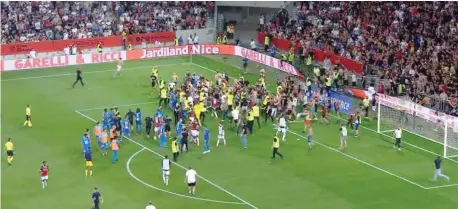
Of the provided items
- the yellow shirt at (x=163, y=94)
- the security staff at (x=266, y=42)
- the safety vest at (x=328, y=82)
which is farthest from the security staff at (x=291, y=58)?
the yellow shirt at (x=163, y=94)

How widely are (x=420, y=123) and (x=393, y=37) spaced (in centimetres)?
1529

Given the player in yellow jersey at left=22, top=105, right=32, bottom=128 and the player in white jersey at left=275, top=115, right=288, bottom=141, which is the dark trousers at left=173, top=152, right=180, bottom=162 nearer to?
the player in white jersey at left=275, top=115, right=288, bottom=141

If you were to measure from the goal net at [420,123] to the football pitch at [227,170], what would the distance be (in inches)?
23.8

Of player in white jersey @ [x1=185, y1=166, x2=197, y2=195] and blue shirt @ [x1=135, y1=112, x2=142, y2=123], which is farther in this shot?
blue shirt @ [x1=135, y1=112, x2=142, y2=123]

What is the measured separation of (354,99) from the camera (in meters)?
54.4

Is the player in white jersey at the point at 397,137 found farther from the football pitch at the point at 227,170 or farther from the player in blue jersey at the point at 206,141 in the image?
the player in blue jersey at the point at 206,141

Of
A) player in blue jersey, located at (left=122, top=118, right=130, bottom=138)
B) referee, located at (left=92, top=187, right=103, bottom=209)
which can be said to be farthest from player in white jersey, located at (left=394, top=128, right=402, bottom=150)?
referee, located at (left=92, top=187, right=103, bottom=209)

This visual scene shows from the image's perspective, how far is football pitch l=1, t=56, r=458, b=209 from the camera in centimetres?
3950

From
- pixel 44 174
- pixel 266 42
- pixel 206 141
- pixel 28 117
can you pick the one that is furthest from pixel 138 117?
pixel 266 42

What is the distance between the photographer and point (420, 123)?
164 feet

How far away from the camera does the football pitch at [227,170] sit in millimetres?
39500

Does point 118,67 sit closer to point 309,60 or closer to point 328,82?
point 309,60

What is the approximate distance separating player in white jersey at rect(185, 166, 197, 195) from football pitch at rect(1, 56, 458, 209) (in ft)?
1.04

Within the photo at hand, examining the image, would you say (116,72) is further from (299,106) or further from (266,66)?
(299,106)
